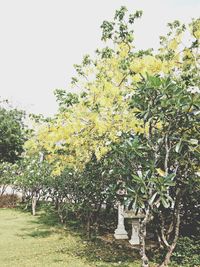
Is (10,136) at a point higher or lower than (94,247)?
higher

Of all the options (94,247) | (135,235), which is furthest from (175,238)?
(135,235)

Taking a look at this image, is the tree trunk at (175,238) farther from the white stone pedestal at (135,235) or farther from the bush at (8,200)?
the bush at (8,200)

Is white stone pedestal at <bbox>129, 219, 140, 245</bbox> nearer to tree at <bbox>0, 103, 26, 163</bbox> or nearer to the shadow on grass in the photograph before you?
the shadow on grass

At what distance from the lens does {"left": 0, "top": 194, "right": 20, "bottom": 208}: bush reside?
18844 millimetres

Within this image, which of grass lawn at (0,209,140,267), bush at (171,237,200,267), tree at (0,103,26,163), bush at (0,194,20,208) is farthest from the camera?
tree at (0,103,26,163)

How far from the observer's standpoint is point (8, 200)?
63.8 ft

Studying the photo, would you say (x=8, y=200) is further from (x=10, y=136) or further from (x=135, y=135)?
(x=135, y=135)

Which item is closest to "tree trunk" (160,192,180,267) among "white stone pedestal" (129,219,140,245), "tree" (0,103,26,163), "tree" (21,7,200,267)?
"tree" (21,7,200,267)

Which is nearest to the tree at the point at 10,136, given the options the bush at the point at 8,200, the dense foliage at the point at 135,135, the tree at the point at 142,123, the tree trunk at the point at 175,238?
the bush at the point at 8,200

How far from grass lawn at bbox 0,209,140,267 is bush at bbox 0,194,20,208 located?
21.4 feet

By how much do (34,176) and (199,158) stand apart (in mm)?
10314

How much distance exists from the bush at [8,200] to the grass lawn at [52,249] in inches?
257

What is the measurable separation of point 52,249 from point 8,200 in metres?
11.4

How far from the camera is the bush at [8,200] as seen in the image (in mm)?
18844
